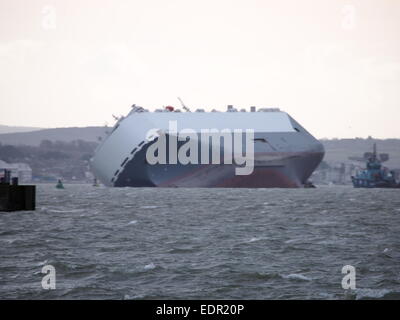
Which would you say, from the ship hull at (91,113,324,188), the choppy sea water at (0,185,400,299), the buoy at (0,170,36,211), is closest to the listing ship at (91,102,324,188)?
the ship hull at (91,113,324,188)

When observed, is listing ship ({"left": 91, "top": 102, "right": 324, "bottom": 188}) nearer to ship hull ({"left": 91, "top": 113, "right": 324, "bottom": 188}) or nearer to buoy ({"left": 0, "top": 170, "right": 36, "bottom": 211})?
ship hull ({"left": 91, "top": 113, "right": 324, "bottom": 188})

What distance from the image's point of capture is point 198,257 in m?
31.0

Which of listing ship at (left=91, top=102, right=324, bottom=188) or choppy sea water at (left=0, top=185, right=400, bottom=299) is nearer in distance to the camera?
choppy sea water at (left=0, top=185, right=400, bottom=299)

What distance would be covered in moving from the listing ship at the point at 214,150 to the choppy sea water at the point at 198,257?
73.6 meters

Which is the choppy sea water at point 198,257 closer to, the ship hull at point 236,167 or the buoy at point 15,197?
the buoy at point 15,197

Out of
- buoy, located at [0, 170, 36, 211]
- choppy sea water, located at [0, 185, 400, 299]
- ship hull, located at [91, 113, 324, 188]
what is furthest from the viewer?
ship hull, located at [91, 113, 324, 188]

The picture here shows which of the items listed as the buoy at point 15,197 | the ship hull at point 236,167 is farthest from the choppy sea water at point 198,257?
the ship hull at point 236,167

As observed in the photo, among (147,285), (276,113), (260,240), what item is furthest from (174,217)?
(276,113)

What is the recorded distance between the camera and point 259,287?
949 inches

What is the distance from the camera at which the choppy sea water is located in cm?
2348

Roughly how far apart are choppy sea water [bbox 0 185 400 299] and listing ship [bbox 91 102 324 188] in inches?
2896

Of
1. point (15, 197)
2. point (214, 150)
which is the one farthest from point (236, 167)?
point (15, 197)
